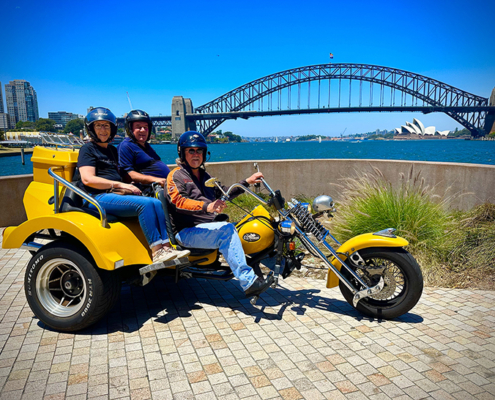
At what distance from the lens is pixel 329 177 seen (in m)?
9.66

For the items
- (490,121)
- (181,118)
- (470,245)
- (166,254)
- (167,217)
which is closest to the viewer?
(166,254)

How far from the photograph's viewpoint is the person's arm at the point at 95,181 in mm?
3354

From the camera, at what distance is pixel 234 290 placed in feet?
14.2

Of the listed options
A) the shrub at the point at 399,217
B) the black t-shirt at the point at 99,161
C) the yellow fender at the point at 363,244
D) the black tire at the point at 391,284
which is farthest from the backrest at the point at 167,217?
the shrub at the point at 399,217

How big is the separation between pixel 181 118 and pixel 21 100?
81.9 metres

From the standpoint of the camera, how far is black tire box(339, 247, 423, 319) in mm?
3270

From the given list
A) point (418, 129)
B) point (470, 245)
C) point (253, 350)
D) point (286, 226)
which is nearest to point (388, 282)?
point (286, 226)

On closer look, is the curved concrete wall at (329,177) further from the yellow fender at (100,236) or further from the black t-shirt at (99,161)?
the black t-shirt at (99,161)

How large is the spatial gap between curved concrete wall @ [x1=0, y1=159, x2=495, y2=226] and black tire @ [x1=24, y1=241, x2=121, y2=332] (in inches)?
181

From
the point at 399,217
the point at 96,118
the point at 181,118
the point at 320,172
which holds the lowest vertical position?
the point at 399,217

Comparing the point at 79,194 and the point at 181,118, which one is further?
the point at 181,118

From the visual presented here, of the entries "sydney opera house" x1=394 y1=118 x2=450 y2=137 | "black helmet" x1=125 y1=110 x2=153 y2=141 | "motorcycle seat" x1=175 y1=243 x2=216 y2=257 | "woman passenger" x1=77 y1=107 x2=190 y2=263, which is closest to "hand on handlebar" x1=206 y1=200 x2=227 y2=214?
"woman passenger" x1=77 y1=107 x2=190 y2=263

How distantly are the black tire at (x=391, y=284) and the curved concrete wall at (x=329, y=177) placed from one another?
14.2 feet

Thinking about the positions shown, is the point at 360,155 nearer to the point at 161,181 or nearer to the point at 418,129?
the point at 161,181
